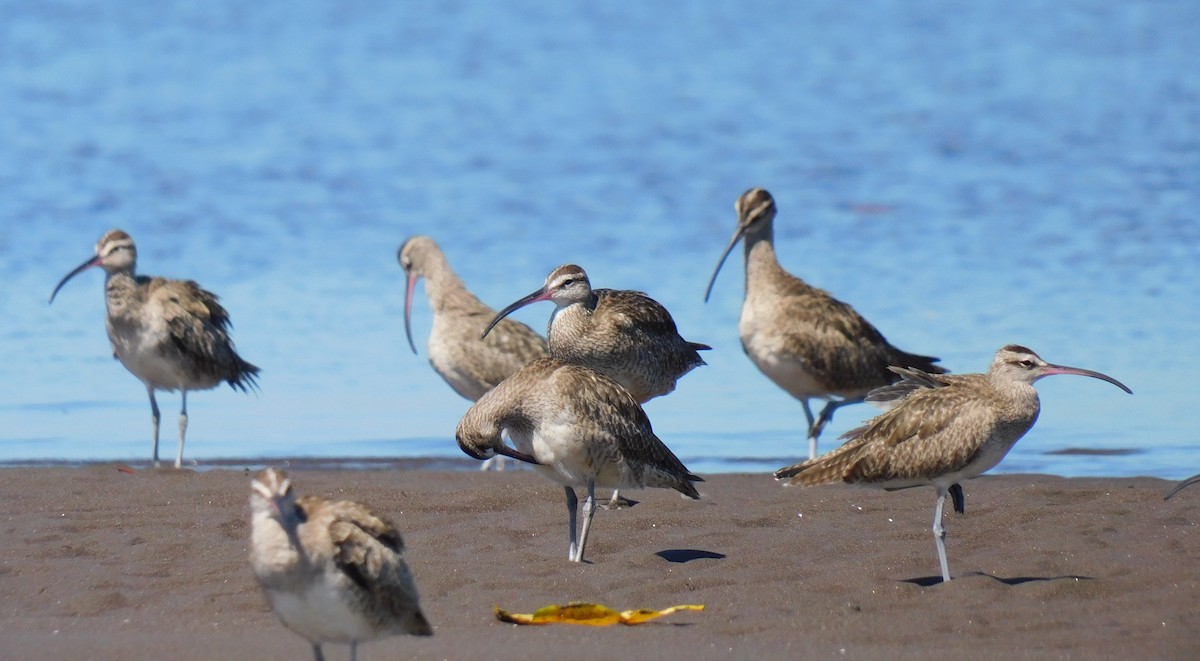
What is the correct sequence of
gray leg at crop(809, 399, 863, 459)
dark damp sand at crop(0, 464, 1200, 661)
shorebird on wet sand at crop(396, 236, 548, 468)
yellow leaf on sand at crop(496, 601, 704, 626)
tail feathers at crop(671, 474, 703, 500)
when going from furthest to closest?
1. shorebird on wet sand at crop(396, 236, 548, 468)
2. gray leg at crop(809, 399, 863, 459)
3. tail feathers at crop(671, 474, 703, 500)
4. yellow leaf on sand at crop(496, 601, 704, 626)
5. dark damp sand at crop(0, 464, 1200, 661)

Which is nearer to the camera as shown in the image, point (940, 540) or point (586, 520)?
point (940, 540)

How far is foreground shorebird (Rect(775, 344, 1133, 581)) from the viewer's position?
27.0ft

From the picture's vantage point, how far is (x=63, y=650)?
705cm

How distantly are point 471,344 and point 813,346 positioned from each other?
2.33 meters

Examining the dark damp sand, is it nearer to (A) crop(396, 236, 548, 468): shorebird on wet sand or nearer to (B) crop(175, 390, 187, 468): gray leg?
(B) crop(175, 390, 187, 468): gray leg

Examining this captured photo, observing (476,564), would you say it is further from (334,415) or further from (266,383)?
(266,383)

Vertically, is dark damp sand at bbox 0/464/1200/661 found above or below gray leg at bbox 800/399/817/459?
below

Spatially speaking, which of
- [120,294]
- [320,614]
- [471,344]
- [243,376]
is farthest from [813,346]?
[320,614]

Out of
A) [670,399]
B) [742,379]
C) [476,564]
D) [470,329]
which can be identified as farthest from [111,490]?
[742,379]

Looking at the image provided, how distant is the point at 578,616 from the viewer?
7.43 meters

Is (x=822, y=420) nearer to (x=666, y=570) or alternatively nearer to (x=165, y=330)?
(x=666, y=570)

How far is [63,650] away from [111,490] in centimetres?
309

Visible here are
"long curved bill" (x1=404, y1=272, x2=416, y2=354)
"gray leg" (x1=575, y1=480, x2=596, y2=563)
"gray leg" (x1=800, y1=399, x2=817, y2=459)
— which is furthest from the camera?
"long curved bill" (x1=404, y1=272, x2=416, y2=354)

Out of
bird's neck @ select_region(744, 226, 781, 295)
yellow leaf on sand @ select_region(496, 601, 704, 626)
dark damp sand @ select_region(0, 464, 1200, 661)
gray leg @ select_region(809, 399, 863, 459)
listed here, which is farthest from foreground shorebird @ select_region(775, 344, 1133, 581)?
bird's neck @ select_region(744, 226, 781, 295)
